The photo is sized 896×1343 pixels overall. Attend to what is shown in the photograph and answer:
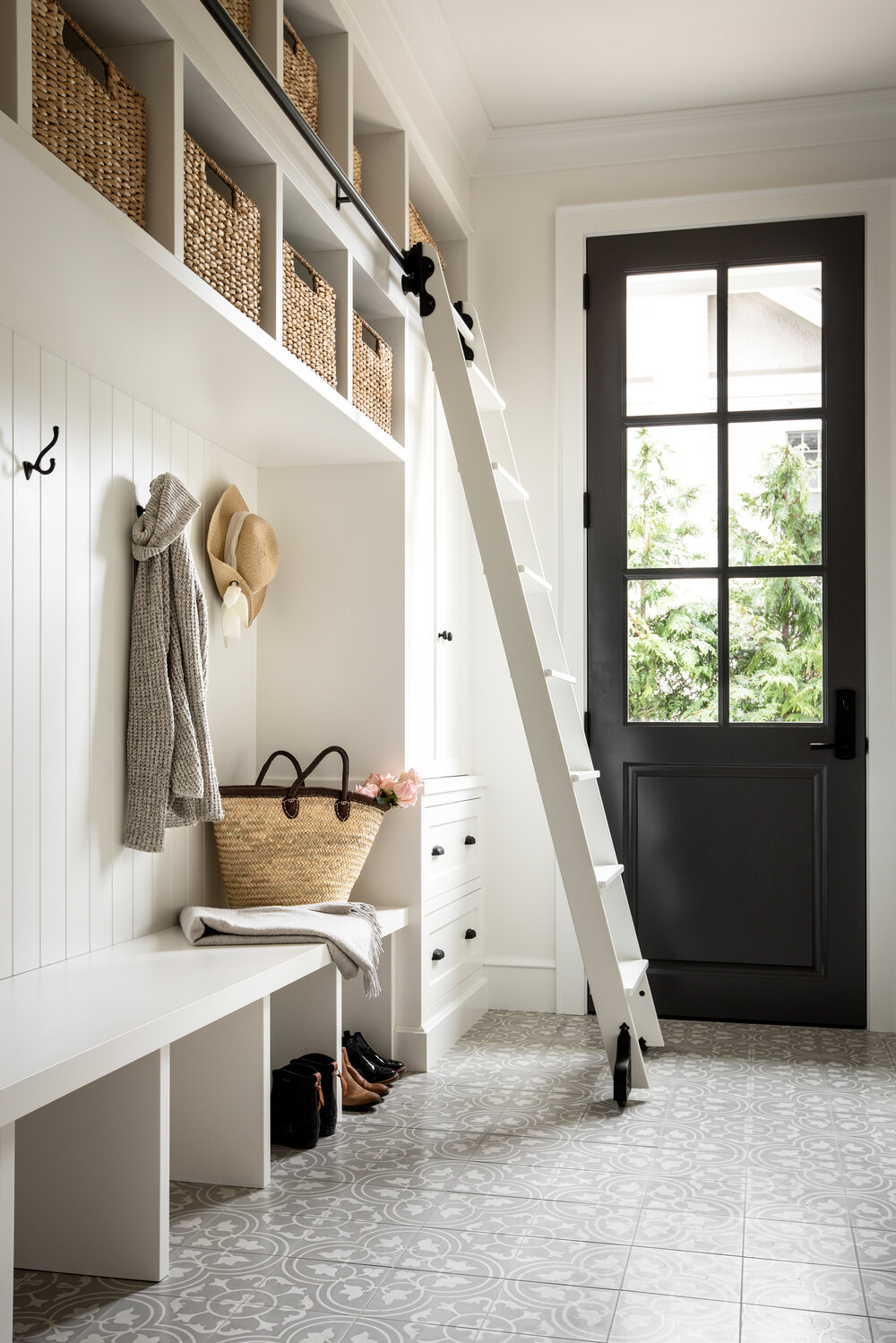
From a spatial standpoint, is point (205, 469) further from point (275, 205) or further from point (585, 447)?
point (585, 447)

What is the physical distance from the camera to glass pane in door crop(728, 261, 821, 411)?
3.58m

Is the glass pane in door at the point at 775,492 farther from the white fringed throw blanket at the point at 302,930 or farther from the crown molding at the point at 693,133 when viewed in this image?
the white fringed throw blanket at the point at 302,930

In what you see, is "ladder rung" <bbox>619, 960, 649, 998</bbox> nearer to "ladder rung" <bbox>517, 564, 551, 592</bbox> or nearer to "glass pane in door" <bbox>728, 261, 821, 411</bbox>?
"ladder rung" <bbox>517, 564, 551, 592</bbox>

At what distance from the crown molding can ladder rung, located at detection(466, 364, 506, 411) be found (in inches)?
33.6

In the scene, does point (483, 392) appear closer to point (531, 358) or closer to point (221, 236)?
point (531, 358)

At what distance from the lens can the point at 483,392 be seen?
129 inches

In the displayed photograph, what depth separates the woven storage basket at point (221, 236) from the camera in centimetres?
193

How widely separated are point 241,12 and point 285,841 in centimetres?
175

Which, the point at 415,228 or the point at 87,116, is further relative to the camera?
the point at 415,228

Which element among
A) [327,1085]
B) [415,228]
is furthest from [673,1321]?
[415,228]

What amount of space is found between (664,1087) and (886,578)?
1.66m

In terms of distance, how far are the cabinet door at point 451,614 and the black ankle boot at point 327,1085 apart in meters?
1.01

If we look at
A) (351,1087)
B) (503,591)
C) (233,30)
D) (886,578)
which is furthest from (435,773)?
(233,30)

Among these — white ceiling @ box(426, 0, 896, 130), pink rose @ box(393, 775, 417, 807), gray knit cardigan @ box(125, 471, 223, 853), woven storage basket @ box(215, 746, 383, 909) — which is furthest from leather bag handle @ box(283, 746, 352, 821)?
white ceiling @ box(426, 0, 896, 130)
